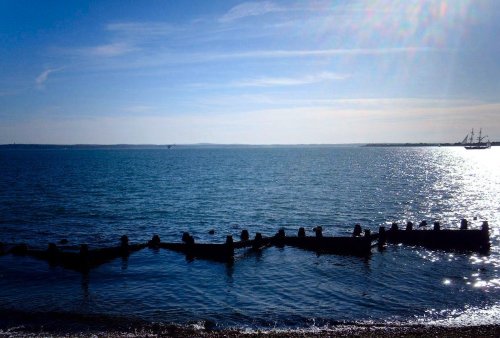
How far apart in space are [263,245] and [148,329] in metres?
15.2

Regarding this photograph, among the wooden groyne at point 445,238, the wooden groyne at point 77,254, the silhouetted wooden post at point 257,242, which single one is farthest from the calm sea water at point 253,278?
the silhouetted wooden post at point 257,242

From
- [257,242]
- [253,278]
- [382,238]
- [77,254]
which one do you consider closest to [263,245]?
[257,242]

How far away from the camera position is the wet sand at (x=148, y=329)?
16625 mm

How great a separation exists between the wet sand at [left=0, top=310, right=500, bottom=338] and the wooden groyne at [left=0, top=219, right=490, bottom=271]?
833cm

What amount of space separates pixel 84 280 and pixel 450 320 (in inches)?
777

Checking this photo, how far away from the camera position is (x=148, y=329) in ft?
58.6

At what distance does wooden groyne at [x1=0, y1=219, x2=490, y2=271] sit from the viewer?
1108 inches

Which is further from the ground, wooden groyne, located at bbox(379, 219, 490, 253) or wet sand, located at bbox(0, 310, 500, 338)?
wooden groyne, located at bbox(379, 219, 490, 253)

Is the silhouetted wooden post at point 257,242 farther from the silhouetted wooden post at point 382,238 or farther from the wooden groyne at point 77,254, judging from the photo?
the silhouetted wooden post at point 382,238

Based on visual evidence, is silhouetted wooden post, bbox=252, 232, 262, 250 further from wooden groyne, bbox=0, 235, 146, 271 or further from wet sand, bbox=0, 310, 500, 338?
wet sand, bbox=0, 310, 500, 338

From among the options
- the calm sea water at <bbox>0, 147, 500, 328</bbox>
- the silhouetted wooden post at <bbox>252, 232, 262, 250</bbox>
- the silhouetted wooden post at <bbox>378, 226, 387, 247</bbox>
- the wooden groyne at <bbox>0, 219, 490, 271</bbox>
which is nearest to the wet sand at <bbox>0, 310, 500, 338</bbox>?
the calm sea water at <bbox>0, 147, 500, 328</bbox>

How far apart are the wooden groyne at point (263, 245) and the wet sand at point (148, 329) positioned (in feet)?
27.3

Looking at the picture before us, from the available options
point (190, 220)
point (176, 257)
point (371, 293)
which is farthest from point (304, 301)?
point (190, 220)

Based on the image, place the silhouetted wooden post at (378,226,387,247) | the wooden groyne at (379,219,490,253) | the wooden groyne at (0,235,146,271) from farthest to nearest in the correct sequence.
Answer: the silhouetted wooden post at (378,226,387,247) < the wooden groyne at (379,219,490,253) < the wooden groyne at (0,235,146,271)
